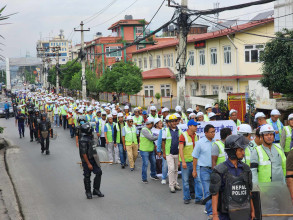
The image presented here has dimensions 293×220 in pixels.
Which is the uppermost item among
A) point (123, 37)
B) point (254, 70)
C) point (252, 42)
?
point (123, 37)

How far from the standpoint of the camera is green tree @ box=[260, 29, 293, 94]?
759 inches

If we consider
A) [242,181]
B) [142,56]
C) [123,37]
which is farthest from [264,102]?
[123,37]

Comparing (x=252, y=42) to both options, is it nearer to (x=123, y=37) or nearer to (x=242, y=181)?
(x=242, y=181)

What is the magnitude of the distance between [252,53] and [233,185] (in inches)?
1127

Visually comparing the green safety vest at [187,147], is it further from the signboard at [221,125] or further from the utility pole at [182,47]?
the utility pole at [182,47]

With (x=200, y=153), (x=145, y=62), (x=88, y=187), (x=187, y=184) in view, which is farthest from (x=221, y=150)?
(x=145, y=62)

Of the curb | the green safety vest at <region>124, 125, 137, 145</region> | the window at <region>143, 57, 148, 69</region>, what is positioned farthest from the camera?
the window at <region>143, 57, 148, 69</region>

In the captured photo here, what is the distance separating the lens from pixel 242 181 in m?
5.13

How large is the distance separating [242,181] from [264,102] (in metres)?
17.6

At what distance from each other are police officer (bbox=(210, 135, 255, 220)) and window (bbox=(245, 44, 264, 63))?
2801 centimetres

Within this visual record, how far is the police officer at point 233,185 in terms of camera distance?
16.8ft

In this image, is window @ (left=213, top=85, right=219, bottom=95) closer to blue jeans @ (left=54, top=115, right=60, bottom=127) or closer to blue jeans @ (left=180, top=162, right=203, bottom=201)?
blue jeans @ (left=54, top=115, right=60, bottom=127)

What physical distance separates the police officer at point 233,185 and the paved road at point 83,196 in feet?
9.88

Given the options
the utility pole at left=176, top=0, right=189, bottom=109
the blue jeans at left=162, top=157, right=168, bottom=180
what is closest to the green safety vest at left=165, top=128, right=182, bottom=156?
the blue jeans at left=162, top=157, right=168, bottom=180
